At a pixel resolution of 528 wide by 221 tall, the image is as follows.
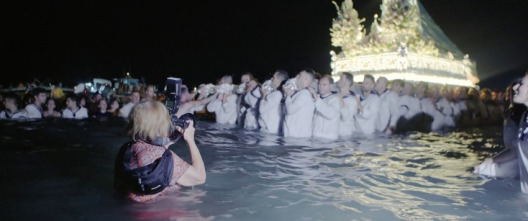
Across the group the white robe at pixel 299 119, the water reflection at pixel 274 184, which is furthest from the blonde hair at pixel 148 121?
the white robe at pixel 299 119

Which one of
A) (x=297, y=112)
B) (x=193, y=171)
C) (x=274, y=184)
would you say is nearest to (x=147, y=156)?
(x=193, y=171)

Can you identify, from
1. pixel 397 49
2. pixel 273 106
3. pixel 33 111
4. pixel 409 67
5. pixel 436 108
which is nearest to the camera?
pixel 33 111

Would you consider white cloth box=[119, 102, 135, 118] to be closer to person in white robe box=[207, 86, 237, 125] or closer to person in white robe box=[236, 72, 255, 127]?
person in white robe box=[207, 86, 237, 125]

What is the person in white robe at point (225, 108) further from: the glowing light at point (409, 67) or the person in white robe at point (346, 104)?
the glowing light at point (409, 67)

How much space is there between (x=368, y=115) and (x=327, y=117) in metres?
1.87

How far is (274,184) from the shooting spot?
4.23 m

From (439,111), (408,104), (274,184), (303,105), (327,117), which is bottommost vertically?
(274,184)

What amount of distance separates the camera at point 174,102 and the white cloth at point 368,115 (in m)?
7.01

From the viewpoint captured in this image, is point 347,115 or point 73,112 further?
point 73,112

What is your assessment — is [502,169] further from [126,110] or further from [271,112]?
[126,110]

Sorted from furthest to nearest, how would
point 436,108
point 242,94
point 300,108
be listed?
point 436,108 < point 242,94 < point 300,108

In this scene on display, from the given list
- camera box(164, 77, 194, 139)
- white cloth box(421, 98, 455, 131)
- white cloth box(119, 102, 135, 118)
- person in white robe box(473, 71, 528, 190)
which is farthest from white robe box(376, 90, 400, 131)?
camera box(164, 77, 194, 139)

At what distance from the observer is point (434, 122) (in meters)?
12.5

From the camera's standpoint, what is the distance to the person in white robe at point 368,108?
951 centimetres
